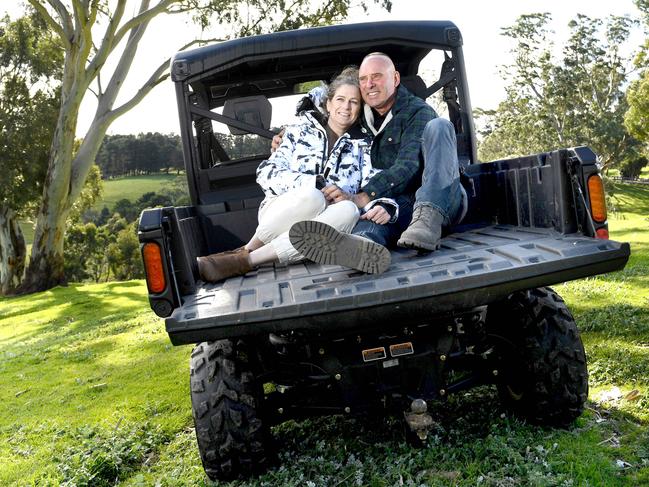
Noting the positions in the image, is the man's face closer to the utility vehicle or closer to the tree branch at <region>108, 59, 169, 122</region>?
the utility vehicle

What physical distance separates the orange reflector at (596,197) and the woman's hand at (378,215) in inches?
39.0

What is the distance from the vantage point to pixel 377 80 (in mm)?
4059

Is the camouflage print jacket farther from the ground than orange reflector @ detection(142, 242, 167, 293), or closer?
farther from the ground

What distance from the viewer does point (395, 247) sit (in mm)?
3646

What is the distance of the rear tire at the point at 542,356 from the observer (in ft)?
10.8

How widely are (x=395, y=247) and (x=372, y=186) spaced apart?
39 centimetres

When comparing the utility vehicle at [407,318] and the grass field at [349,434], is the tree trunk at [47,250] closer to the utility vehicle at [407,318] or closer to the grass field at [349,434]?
the grass field at [349,434]

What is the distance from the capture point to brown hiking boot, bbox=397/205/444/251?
3.22 m

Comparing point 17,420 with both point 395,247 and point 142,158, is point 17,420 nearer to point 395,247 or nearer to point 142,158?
point 395,247

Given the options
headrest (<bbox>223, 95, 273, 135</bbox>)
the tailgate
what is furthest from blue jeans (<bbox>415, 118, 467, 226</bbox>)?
headrest (<bbox>223, 95, 273, 135</bbox>)

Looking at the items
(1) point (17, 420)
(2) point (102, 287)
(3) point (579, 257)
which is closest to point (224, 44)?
(3) point (579, 257)

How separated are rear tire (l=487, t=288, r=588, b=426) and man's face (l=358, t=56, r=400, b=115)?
1391 mm

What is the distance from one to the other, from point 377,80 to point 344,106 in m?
0.24

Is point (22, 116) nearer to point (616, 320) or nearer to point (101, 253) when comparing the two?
point (101, 253)
